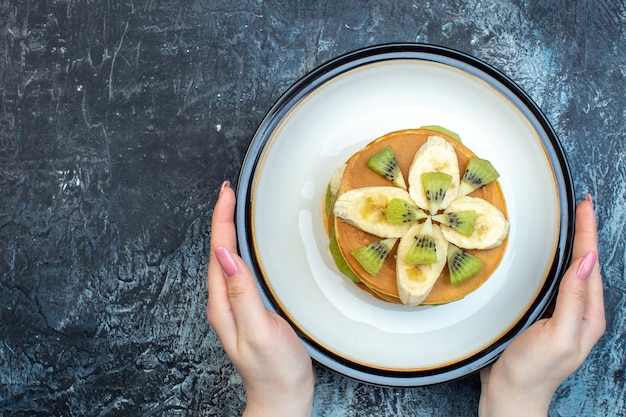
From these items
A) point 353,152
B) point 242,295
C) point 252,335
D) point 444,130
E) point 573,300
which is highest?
point 444,130

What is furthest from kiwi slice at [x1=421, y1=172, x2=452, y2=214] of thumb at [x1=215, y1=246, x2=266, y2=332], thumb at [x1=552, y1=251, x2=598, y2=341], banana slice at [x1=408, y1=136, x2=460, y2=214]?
thumb at [x1=215, y1=246, x2=266, y2=332]

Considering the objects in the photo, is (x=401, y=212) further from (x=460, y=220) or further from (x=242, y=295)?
(x=242, y=295)

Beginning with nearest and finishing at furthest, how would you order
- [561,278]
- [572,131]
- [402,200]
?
1. [402,200]
2. [561,278]
3. [572,131]

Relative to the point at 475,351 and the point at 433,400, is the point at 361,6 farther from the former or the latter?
the point at 433,400

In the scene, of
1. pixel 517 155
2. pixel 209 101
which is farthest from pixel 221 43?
pixel 517 155

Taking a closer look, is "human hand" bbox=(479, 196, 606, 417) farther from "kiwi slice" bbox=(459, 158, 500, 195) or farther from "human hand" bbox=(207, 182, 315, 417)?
Result: "human hand" bbox=(207, 182, 315, 417)

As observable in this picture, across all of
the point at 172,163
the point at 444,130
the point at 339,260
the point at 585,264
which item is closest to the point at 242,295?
the point at 339,260

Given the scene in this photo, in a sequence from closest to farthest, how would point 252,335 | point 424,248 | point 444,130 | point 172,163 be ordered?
point 424,248
point 252,335
point 444,130
point 172,163
